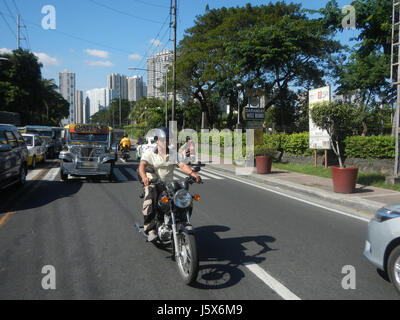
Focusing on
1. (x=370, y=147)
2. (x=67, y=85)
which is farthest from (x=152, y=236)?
(x=67, y=85)

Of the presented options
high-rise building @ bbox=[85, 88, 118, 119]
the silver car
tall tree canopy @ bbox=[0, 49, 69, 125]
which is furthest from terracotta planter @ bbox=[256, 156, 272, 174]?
high-rise building @ bbox=[85, 88, 118, 119]

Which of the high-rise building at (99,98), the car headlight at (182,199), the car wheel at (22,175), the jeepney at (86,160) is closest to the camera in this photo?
the car headlight at (182,199)

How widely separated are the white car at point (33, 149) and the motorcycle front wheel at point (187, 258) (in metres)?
14.9

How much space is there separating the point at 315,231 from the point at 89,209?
4891 mm

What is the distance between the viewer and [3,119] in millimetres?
25344

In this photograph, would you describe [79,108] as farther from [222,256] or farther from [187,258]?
[187,258]

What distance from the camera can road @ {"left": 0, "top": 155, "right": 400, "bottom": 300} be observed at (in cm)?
383

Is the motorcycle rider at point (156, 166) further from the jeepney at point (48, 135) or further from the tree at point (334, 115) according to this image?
the jeepney at point (48, 135)

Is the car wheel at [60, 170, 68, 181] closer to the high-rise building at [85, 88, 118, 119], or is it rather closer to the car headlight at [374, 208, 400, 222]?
the car headlight at [374, 208, 400, 222]

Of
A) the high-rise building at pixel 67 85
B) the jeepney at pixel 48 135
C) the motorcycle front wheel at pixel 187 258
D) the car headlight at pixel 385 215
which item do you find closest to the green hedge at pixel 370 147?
the car headlight at pixel 385 215

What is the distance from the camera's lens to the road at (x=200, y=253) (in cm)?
383

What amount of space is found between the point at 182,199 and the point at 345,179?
24.1ft
